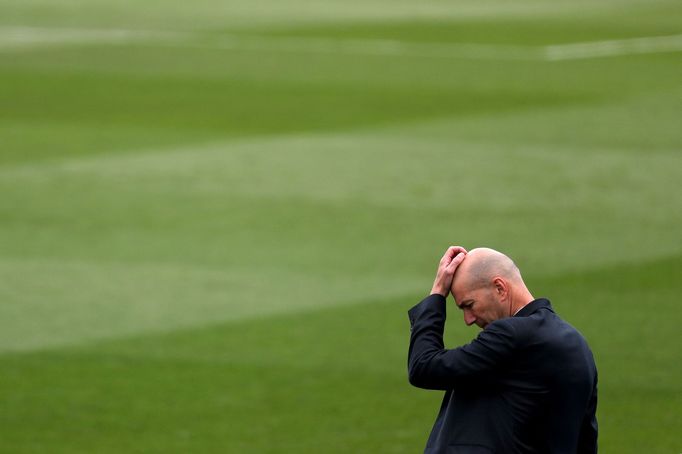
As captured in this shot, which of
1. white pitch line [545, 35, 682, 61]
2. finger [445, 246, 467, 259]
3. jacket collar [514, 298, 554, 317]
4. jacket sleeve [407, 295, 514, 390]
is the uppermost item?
white pitch line [545, 35, 682, 61]

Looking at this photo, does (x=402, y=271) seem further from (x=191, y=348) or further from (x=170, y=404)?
(x=170, y=404)

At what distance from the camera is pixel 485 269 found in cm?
571

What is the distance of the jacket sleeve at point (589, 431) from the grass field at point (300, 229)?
9.70 feet

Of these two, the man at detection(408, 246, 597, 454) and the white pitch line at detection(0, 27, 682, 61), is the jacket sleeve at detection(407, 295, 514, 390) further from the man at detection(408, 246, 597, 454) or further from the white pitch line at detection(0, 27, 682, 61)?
the white pitch line at detection(0, 27, 682, 61)

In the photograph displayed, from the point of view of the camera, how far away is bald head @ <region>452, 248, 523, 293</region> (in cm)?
570

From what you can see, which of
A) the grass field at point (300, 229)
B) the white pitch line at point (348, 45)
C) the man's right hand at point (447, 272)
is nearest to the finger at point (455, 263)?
the man's right hand at point (447, 272)

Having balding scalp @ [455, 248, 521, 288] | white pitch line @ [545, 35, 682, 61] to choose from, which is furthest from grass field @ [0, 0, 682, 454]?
balding scalp @ [455, 248, 521, 288]

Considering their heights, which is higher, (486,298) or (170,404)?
(486,298)

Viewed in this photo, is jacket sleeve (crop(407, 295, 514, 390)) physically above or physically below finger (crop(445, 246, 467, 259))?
below

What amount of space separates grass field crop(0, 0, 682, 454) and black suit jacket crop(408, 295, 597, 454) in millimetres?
3087

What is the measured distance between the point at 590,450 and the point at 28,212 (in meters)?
10.2

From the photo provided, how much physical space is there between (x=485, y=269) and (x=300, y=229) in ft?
29.1

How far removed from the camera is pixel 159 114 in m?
22.0

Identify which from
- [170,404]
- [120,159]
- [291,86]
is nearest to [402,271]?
[170,404]
